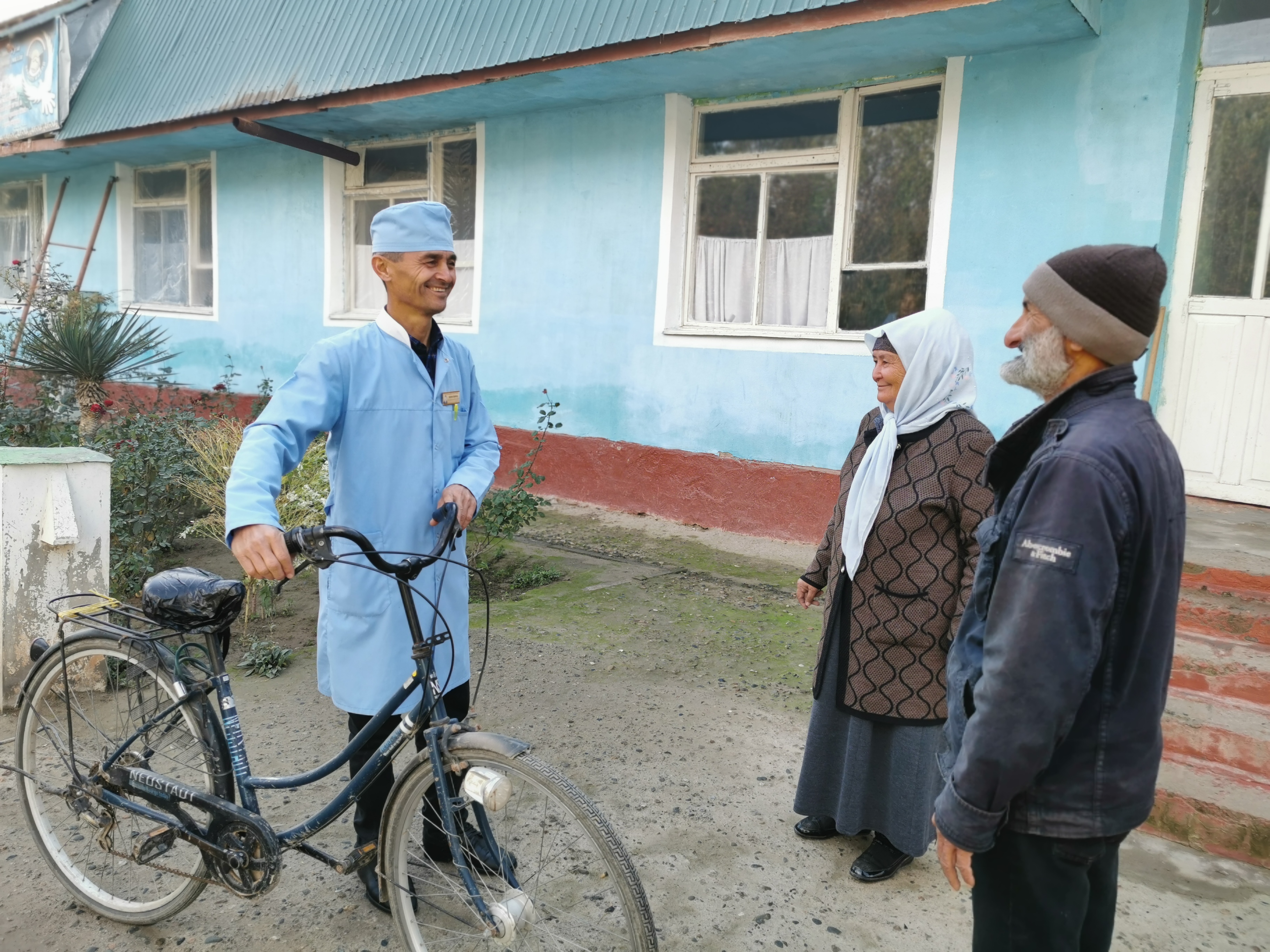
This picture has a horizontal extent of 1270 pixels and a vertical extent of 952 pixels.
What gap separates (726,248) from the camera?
709 cm

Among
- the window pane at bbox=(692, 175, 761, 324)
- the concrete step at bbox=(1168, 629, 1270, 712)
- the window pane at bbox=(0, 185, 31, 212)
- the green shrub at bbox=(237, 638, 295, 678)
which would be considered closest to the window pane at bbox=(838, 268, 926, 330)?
the window pane at bbox=(692, 175, 761, 324)

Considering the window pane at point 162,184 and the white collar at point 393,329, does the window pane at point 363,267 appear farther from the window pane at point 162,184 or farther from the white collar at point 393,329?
the white collar at point 393,329

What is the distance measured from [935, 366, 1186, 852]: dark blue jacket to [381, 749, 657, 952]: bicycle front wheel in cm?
72

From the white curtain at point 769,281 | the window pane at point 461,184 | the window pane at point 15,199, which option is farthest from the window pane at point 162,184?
the white curtain at point 769,281

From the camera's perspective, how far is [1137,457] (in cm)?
146

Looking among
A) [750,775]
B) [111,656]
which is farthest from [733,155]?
[111,656]

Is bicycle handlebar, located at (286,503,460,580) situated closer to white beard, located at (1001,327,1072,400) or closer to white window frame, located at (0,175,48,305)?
white beard, located at (1001,327,1072,400)

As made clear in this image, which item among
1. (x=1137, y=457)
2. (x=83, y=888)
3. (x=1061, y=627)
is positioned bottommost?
Result: (x=83, y=888)

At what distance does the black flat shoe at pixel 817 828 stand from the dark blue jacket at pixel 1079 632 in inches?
58.3

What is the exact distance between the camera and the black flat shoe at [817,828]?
2.98 meters

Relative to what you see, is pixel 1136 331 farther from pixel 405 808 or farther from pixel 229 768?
pixel 229 768

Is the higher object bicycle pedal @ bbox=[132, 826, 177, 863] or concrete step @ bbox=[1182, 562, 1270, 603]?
concrete step @ bbox=[1182, 562, 1270, 603]

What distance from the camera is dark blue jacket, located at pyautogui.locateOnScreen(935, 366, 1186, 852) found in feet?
4.70

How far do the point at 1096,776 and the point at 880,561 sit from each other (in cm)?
116
